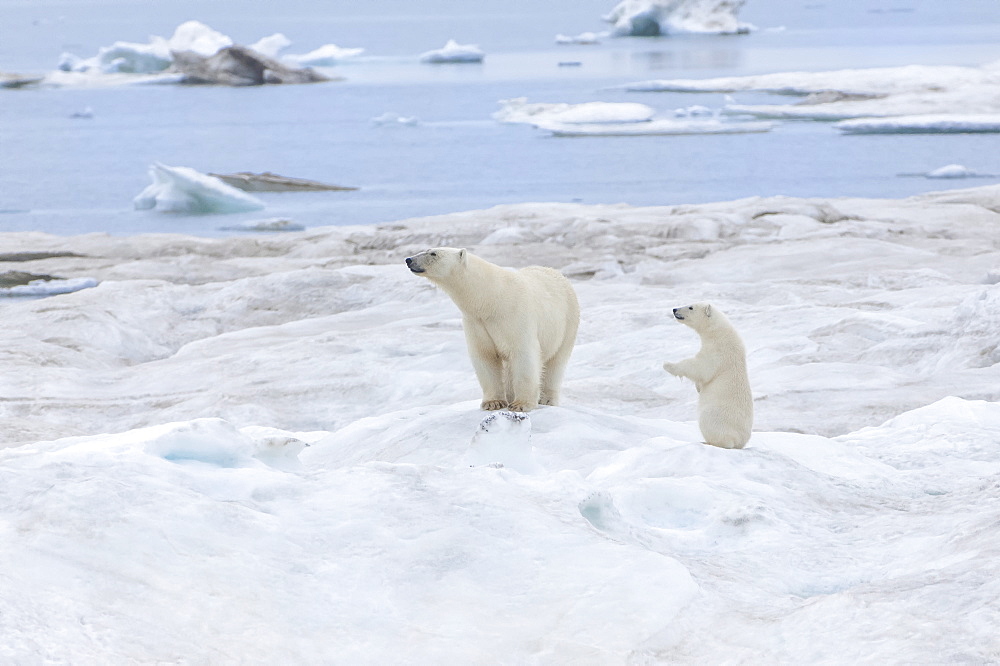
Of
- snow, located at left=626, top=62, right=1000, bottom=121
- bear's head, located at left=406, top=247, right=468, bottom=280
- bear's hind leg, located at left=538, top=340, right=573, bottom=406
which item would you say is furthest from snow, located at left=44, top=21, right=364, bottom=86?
bear's head, located at left=406, top=247, right=468, bottom=280

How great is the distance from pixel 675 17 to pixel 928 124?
1517 inches

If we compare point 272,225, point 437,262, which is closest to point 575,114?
point 272,225

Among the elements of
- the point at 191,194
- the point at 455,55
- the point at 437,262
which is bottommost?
the point at 191,194

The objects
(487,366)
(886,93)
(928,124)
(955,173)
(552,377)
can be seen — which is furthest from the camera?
(886,93)

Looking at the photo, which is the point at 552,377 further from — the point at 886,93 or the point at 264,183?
the point at 886,93

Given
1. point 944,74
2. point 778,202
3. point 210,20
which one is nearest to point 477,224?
point 778,202

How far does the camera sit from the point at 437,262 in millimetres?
5723

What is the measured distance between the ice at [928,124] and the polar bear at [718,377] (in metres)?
27.3

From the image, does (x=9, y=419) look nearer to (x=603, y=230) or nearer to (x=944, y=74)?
(x=603, y=230)

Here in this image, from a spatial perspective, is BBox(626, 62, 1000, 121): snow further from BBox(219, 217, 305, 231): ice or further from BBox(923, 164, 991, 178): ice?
BBox(219, 217, 305, 231): ice

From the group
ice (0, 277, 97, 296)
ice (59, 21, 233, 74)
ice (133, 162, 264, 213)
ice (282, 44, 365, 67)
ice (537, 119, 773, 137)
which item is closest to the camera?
ice (0, 277, 97, 296)

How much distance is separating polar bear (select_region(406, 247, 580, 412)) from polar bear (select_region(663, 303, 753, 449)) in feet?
2.55

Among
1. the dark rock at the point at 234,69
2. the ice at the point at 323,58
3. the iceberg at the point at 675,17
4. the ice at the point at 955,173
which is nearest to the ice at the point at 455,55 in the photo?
the ice at the point at 323,58

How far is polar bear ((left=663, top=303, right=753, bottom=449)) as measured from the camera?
216 inches
